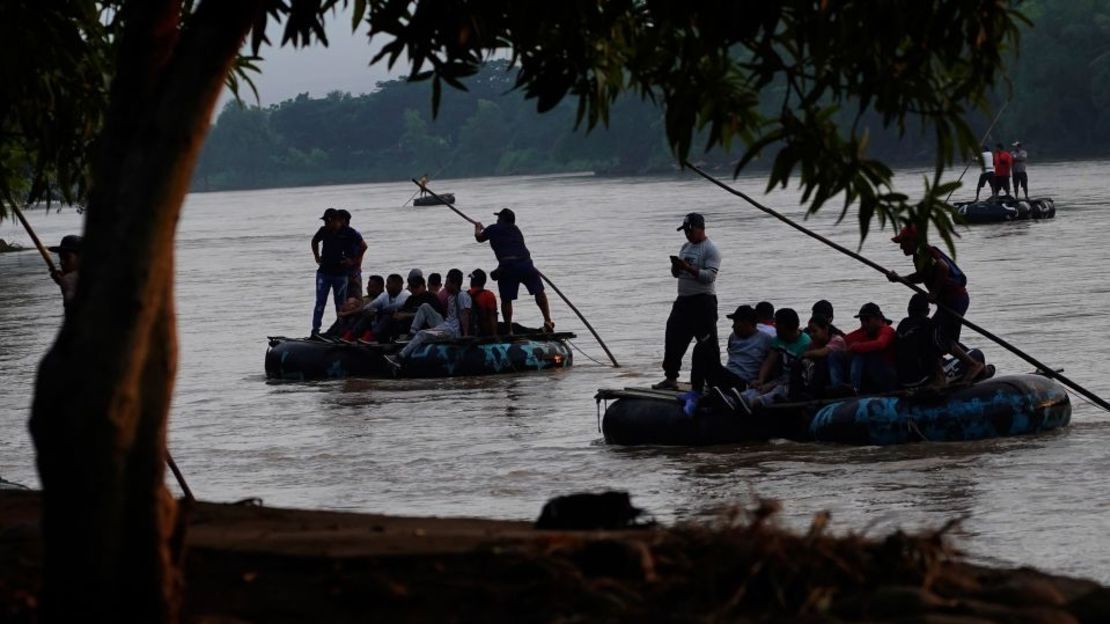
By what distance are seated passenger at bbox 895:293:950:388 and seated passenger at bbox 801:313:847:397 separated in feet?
1.56

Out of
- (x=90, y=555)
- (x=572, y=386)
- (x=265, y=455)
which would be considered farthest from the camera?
(x=572, y=386)

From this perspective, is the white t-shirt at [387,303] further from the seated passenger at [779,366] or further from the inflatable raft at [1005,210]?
the inflatable raft at [1005,210]

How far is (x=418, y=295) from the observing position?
23141 mm

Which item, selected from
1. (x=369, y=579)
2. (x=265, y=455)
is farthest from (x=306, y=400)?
(x=369, y=579)

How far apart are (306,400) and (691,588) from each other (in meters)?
16.2

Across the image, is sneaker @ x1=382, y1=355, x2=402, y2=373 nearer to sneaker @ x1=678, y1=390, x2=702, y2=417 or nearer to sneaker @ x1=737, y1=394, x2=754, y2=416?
sneaker @ x1=678, y1=390, x2=702, y2=417

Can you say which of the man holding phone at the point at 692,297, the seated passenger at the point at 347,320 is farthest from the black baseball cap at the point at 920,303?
the seated passenger at the point at 347,320

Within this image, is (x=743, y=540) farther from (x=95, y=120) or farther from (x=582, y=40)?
(x=95, y=120)

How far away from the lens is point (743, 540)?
6.38m

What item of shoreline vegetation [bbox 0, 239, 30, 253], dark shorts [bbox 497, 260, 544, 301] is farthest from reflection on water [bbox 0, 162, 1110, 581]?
shoreline vegetation [bbox 0, 239, 30, 253]

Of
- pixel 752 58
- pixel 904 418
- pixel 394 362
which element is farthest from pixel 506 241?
pixel 752 58

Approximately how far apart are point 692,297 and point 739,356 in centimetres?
159

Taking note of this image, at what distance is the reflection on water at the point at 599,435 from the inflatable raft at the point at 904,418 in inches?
5.3

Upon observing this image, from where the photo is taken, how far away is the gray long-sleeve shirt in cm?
1744
